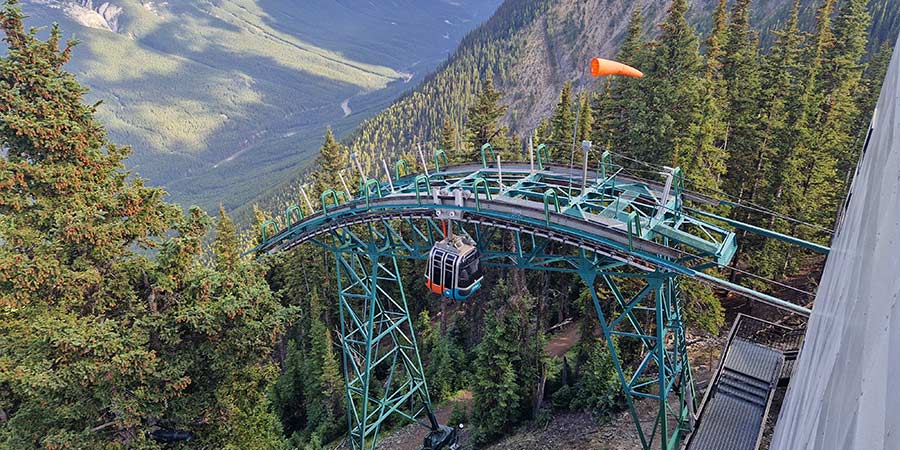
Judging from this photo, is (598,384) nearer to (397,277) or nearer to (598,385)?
(598,385)

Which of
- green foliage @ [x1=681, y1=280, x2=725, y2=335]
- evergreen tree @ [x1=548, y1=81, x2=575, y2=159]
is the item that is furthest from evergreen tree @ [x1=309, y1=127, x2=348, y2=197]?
green foliage @ [x1=681, y1=280, x2=725, y2=335]

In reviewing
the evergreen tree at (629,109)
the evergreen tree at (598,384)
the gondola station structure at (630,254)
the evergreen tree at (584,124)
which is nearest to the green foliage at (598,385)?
the evergreen tree at (598,384)

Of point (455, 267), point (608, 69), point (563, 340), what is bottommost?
point (563, 340)

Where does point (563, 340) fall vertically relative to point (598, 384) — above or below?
below

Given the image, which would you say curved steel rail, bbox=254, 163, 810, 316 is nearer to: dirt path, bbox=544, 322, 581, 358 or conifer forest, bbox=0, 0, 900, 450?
conifer forest, bbox=0, 0, 900, 450

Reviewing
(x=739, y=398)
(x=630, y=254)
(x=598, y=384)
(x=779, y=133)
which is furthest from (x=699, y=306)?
(x=630, y=254)

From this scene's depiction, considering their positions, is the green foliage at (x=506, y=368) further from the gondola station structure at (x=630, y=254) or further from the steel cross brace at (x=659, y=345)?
the steel cross brace at (x=659, y=345)

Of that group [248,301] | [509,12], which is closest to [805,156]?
[248,301]
